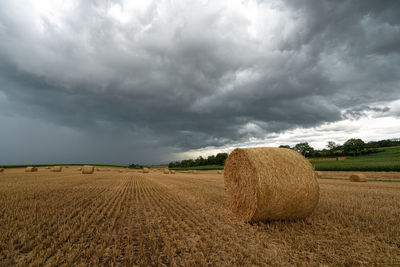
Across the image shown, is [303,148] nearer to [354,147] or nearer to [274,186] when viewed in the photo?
[354,147]

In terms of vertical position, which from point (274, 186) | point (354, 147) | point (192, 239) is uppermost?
point (354, 147)

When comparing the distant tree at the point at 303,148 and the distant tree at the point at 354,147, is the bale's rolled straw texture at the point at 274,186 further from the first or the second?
the distant tree at the point at 303,148

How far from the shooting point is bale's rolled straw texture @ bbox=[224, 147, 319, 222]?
5320mm

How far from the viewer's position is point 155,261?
10.5ft

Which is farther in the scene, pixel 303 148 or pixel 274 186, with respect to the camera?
pixel 303 148

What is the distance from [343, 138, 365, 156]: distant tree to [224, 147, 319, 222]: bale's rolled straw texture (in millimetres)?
67347

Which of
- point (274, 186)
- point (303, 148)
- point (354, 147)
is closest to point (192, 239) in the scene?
point (274, 186)

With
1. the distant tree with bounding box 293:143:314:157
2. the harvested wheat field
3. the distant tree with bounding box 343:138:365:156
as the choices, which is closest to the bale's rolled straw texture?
the harvested wheat field

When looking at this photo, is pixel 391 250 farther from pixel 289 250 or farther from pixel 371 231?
pixel 289 250

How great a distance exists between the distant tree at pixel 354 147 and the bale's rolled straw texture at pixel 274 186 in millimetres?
67347

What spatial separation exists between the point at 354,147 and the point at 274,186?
69.7 metres

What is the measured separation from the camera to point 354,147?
58469mm

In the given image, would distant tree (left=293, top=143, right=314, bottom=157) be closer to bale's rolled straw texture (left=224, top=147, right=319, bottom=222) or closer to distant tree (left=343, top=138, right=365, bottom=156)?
distant tree (left=343, top=138, right=365, bottom=156)

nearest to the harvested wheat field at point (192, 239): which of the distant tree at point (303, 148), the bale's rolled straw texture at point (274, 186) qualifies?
the bale's rolled straw texture at point (274, 186)
